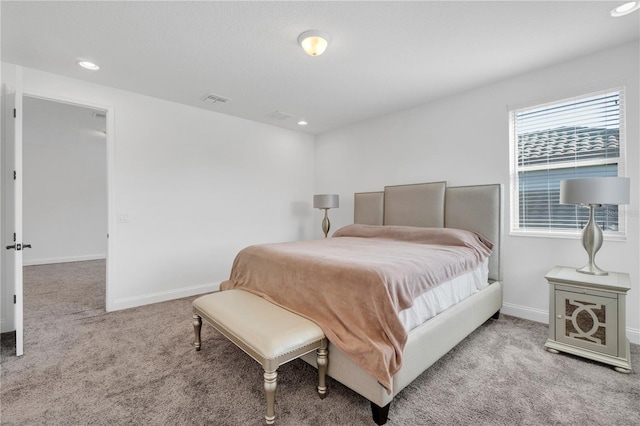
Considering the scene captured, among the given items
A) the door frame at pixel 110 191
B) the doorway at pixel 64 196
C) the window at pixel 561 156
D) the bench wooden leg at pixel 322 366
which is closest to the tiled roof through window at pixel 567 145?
the window at pixel 561 156

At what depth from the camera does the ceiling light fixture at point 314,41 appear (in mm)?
2262

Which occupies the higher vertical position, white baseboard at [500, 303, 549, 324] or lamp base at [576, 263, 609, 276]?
lamp base at [576, 263, 609, 276]

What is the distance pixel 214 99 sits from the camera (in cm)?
367

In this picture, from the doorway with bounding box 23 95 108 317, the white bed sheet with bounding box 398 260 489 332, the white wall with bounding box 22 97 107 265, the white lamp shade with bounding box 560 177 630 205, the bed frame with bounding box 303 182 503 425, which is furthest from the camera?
the white wall with bounding box 22 97 107 265

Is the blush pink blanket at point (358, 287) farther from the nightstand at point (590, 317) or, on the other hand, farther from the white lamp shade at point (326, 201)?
the white lamp shade at point (326, 201)

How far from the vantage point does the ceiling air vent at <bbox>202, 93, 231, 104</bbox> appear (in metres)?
3.57

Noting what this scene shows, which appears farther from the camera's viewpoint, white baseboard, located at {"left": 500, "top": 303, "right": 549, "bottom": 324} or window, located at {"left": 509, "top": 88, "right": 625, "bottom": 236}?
white baseboard, located at {"left": 500, "top": 303, "right": 549, "bottom": 324}

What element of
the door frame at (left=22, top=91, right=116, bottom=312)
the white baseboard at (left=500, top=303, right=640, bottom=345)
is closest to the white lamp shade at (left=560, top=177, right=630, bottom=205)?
the white baseboard at (left=500, top=303, right=640, bottom=345)

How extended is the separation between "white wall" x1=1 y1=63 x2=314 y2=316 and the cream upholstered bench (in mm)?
1904

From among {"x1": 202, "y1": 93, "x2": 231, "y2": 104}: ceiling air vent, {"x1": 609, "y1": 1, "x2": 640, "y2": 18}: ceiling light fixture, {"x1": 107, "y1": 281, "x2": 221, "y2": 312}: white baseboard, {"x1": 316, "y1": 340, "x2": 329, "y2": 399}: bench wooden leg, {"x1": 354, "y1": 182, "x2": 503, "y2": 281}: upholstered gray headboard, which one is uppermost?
{"x1": 202, "y1": 93, "x2": 231, "y2": 104}: ceiling air vent

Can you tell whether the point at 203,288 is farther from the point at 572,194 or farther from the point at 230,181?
the point at 572,194

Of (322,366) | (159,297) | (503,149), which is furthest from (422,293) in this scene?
(159,297)

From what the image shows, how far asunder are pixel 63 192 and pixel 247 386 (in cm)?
716

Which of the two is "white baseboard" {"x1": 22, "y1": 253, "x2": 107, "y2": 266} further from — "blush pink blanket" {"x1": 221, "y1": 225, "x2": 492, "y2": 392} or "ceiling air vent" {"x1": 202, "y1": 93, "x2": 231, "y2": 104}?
"blush pink blanket" {"x1": 221, "y1": 225, "x2": 492, "y2": 392}
